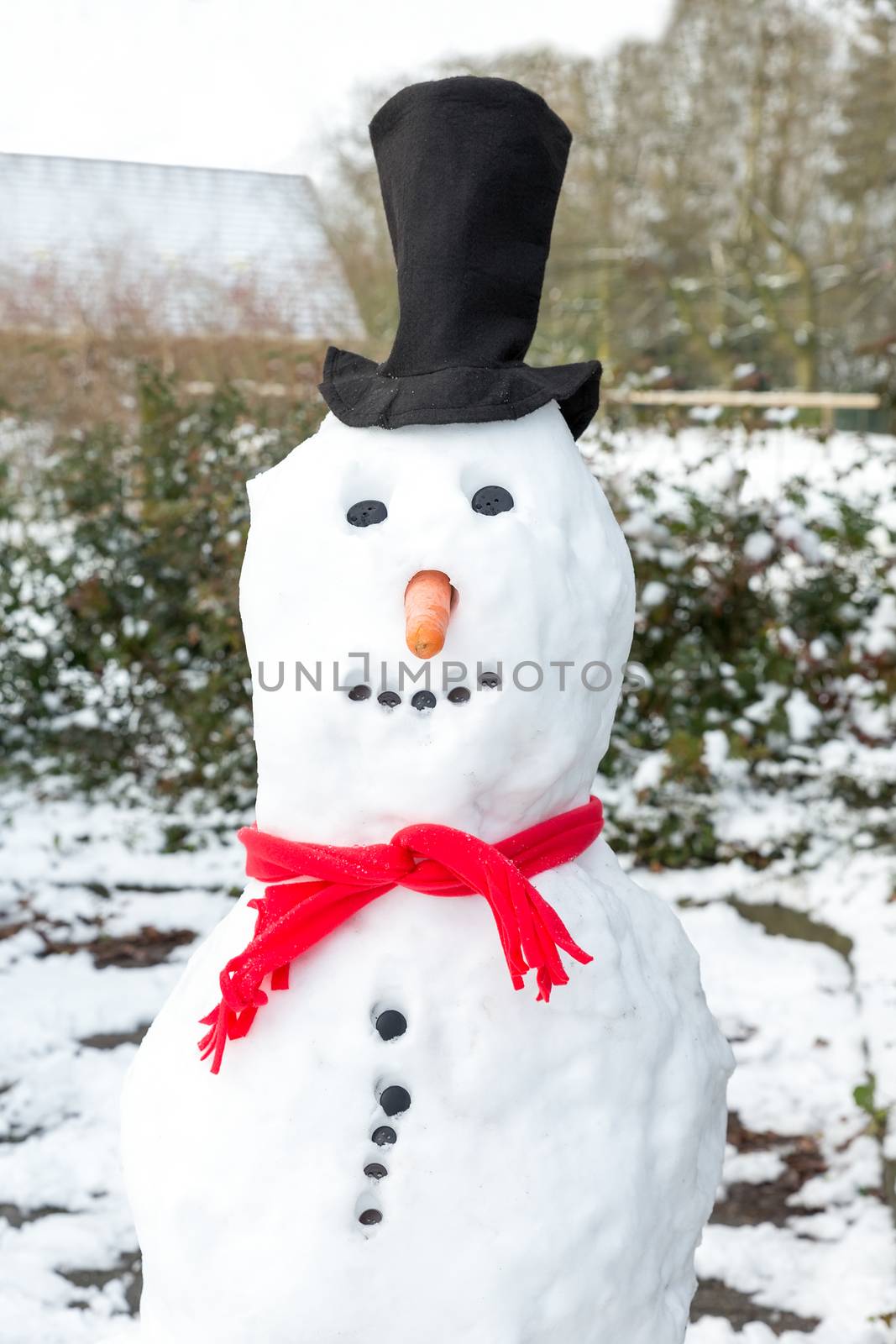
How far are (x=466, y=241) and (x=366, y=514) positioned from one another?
38 centimetres

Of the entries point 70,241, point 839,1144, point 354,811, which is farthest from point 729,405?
point 70,241

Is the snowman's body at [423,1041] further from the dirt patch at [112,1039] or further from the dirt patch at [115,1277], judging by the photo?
the dirt patch at [112,1039]

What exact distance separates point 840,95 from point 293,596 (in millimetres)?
16224

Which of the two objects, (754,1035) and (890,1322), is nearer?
(890,1322)

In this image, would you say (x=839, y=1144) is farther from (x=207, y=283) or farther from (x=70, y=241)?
(x=70, y=241)

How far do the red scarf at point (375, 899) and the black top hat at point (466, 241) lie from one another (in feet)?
1.69

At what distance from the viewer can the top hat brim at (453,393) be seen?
1.45 metres

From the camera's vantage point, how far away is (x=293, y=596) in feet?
4.72

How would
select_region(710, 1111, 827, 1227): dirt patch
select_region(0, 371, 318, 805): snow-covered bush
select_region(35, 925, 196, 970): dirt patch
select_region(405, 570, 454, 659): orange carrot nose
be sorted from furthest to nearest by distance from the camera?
select_region(0, 371, 318, 805): snow-covered bush < select_region(35, 925, 196, 970): dirt patch < select_region(710, 1111, 827, 1227): dirt patch < select_region(405, 570, 454, 659): orange carrot nose

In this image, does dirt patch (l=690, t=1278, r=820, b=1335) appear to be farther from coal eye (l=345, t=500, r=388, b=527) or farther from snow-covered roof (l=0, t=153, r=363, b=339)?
snow-covered roof (l=0, t=153, r=363, b=339)

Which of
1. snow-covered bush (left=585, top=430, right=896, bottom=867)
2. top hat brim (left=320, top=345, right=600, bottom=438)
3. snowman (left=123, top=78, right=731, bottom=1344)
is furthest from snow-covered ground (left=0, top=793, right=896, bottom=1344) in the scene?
top hat brim (left=320, top=345, right=600, bottom=438)

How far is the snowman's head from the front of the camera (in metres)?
1.40

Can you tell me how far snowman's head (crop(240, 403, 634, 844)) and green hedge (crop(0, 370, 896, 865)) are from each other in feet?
8.99

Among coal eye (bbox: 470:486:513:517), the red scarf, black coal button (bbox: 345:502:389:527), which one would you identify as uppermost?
coal eye (bbox: 470:486:513:517)
